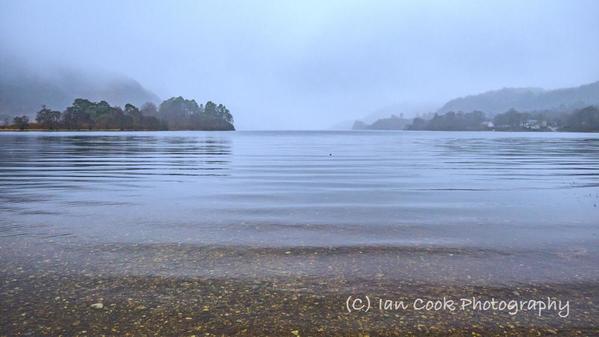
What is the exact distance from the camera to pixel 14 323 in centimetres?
603

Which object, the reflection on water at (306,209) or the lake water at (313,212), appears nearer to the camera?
the lake water at (313,212)

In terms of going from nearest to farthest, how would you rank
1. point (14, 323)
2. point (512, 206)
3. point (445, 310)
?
point (14, 323), point (445, 310), point (512, 206)

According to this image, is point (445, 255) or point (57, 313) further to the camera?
point (445, 255)

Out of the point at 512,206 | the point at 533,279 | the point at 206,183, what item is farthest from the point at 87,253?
the point at 512,206

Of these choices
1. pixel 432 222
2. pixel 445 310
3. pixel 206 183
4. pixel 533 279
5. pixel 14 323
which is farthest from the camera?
pixel 206 183

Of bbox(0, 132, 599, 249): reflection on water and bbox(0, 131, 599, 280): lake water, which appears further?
bbox(0, 132, 599, 249): reflection on water

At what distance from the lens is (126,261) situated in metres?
8.81

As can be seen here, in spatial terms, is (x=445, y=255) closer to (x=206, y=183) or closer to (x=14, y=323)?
(x=14, y=323)

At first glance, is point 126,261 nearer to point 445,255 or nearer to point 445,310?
point 445,310

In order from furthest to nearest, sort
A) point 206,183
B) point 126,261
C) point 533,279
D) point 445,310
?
1. point 206,183
2. point 126,261
3. point 533,279
4. point 445,310

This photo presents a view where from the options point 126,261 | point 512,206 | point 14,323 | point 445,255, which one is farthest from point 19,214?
point 512,206

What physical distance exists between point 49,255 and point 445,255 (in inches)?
362

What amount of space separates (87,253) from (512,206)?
1465cm

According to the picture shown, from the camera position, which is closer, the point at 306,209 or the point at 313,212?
the point at 313,212
